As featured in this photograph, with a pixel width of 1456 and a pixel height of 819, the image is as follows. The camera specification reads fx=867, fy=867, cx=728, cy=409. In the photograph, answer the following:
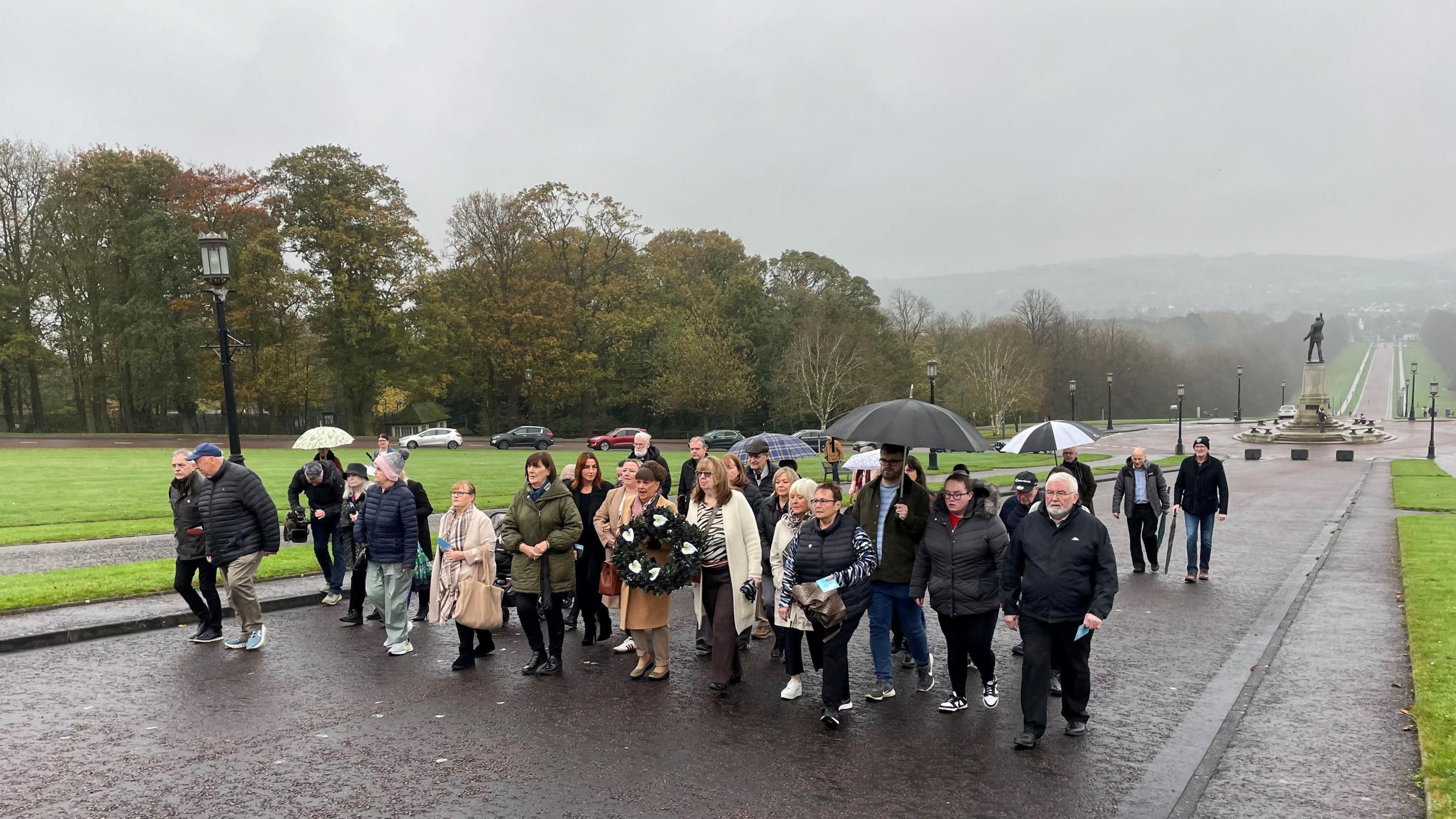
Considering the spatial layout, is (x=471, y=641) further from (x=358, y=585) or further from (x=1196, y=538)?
(x=1196, y=538)

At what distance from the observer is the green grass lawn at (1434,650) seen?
219 inches

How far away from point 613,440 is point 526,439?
5169 mm

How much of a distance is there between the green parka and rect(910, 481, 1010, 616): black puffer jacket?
10.2ft

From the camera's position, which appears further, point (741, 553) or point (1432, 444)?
point (1432, 444)

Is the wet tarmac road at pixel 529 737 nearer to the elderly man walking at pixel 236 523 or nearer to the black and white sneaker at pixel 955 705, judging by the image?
the black and white sneaker at pixel 955 705

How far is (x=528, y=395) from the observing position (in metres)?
59.9

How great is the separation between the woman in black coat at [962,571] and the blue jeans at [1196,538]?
23.4 ft

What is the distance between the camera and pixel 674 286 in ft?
219

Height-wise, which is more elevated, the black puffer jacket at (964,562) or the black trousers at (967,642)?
the black puffer jacket at (964,562)

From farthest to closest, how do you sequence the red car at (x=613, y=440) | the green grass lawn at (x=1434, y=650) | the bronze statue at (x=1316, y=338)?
the bronze statue at (x=1316, y=338) → the red car at (x=613, y=440) → the green grass lawn at (x=1434, y=650)

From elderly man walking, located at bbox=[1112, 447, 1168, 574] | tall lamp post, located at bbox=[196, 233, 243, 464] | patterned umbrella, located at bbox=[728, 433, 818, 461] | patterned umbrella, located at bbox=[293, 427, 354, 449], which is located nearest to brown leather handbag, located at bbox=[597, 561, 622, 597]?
patterned umbrella, located at bbox=[728, 433, 818, 461]

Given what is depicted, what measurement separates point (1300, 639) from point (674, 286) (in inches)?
2348

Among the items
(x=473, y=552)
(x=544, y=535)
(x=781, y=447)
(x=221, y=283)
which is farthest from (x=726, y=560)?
(x=221, y=283)

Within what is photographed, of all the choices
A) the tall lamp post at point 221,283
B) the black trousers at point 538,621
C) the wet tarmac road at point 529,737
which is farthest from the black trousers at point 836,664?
the tall lamp post at point 221,283
